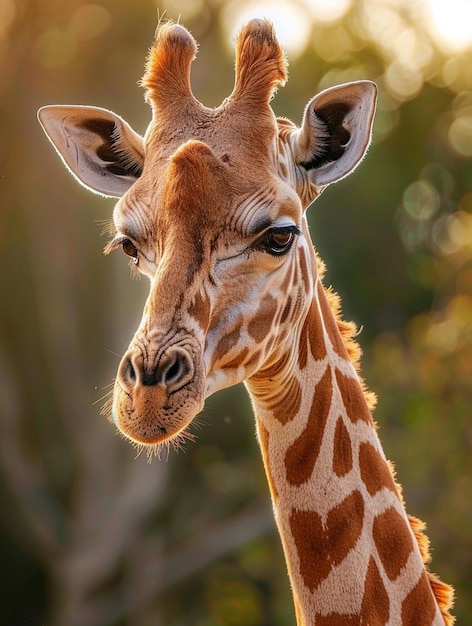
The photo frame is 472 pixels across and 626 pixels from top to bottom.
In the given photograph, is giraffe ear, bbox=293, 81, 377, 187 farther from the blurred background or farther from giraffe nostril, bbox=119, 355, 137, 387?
the blurred background

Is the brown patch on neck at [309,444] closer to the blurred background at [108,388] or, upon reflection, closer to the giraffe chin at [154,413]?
the giraffe chin at [154,413]

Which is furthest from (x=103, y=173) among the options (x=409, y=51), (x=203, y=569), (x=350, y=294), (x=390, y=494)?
(x=409, y=51)

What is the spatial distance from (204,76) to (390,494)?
18951mm

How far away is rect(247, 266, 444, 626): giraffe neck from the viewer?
4.44 metres

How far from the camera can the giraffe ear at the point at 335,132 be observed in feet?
15.2

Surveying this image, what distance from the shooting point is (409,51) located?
3512 centimetres

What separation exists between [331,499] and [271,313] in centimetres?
83

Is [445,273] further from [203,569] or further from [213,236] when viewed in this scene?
[213,236]

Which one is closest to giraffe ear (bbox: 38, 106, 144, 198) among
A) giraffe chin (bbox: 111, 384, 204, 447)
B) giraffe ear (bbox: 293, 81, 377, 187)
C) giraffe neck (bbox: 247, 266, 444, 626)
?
giraffe ear (bbox: 293, 81, 377, 187)

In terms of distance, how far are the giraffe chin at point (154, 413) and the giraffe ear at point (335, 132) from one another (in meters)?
1.37

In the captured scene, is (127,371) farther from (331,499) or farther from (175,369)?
(331,499)

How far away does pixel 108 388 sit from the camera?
1947 centimetres

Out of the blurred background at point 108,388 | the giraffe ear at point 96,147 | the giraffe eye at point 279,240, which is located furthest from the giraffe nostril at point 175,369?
the blurred background at point 108,388

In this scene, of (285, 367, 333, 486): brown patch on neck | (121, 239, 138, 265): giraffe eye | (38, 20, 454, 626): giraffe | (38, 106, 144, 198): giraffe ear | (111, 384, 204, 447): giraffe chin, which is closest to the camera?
(111, 384, 204, 447): giraffe chin
